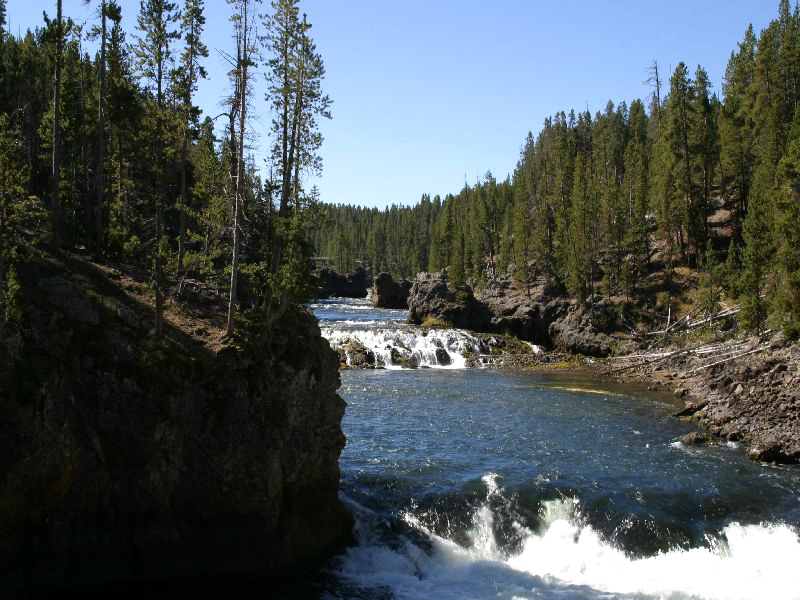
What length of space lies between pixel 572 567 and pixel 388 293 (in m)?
91.6

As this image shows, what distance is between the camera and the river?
15.9 metres

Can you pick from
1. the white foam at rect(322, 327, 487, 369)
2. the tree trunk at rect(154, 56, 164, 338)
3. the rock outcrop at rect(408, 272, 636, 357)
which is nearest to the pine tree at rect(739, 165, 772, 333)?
the rock outcrop at rect(408, 272, 636, 357)

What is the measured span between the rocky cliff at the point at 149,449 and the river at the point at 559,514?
232cm

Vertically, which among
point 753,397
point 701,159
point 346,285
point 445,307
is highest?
point 701,159

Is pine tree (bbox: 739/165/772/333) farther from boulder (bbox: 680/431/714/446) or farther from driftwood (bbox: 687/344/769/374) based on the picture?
boulder (bbox: 680/431/714/446)

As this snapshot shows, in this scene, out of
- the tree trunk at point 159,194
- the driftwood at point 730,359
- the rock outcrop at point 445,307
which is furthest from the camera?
the rock outcrop at point 445,307

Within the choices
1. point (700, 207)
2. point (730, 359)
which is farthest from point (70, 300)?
point (700, 207)

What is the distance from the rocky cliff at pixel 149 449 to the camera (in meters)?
12.6

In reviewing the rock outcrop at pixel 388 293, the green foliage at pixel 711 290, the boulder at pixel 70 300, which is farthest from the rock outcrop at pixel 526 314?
the boulder at pixel 70 300

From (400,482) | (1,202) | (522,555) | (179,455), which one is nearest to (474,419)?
(400,482)

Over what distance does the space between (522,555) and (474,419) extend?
14.1 metres

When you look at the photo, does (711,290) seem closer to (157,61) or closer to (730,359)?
(730,359)

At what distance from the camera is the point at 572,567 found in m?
16.9

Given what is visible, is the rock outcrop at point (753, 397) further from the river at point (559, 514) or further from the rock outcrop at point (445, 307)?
the rock outcrop at point (445, 307)
